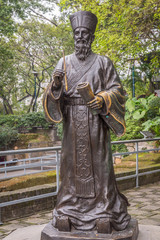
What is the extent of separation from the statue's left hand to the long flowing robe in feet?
0.27

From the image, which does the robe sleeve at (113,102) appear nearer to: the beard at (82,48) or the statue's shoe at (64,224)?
the beard at (82,48)

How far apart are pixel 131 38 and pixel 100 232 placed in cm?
813

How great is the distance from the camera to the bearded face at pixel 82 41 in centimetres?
329

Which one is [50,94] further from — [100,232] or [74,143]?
[100,232]

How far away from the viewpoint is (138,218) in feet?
17.1

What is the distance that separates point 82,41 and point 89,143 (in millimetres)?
1136

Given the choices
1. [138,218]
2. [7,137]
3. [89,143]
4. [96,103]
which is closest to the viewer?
[96,103]

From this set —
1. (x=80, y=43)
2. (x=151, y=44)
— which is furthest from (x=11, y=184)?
(x=151, y=44)

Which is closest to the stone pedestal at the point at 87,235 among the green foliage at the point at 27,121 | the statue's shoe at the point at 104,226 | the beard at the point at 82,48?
the statue's shoe at the point at 104,226

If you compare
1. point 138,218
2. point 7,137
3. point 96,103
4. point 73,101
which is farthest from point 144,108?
point 7,137

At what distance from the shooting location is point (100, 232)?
3.09 meters

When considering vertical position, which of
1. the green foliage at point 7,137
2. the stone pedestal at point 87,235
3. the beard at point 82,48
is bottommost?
the stone pedestal at point 87,235

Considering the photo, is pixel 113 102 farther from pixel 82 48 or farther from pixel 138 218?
pixel 138 218

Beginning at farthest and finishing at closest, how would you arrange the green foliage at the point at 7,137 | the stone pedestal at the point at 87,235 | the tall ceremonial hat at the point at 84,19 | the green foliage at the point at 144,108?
the green foliage at the point at 7,137 → the green foliage at the point at 144,108 → the tall ceremonial hat at the point at 84,19 → the stone pedestal at the point at 87,235
